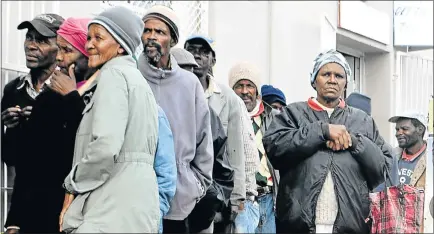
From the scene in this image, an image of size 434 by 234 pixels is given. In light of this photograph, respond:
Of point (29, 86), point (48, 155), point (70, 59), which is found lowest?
point (48, 155)

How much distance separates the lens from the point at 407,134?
977cm

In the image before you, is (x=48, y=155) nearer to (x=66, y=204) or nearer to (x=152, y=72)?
(x=66, y=204)

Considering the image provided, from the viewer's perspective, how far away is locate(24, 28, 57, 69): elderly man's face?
20.0 feet

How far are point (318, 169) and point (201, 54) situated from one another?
135cm

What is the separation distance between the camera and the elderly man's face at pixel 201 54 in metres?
6.68

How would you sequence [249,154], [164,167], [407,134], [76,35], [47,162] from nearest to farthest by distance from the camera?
[164,167]
[47,162]
[76,35]
[249,154]
[407,134]

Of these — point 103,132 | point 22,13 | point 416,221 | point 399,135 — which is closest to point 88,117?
point 103,132

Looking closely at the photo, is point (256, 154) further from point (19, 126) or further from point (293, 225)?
point (19, 126)

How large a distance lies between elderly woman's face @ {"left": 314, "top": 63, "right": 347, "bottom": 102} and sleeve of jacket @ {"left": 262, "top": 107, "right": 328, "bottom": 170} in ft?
0.85

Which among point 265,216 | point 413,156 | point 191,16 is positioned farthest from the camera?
point 191,16

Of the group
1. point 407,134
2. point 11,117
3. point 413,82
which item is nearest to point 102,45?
point 11,117

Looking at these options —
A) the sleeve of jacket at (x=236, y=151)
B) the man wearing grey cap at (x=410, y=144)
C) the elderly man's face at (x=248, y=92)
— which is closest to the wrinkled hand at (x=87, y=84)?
the sleeve of jacket at (x=236, y=151)

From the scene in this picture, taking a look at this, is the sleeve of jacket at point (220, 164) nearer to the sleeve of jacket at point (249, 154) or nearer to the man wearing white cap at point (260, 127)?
the sleeve of jacket at point (249, 154)

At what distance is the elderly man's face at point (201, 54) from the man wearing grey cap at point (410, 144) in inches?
120
